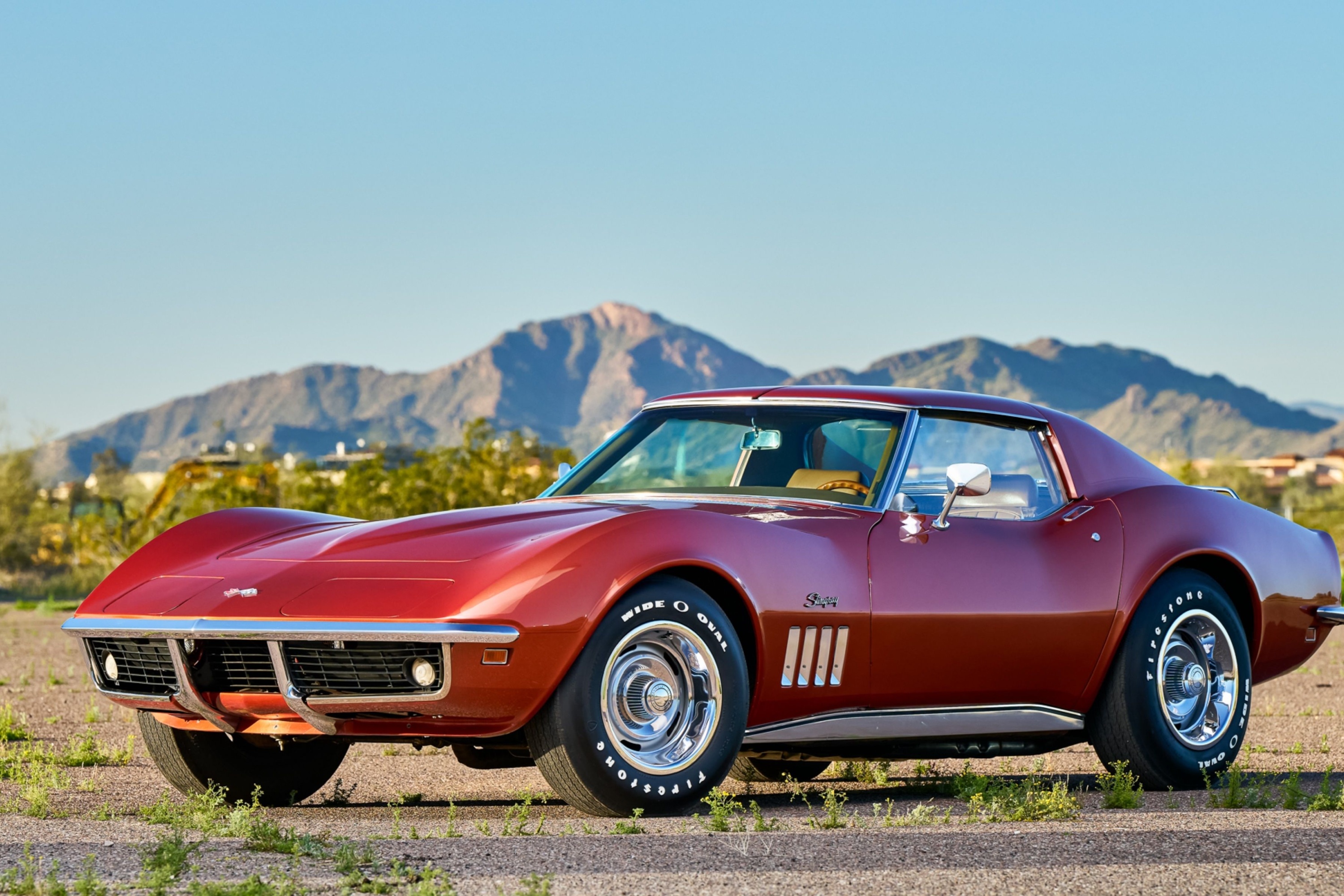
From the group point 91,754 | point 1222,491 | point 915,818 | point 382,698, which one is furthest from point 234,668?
point 1222,491

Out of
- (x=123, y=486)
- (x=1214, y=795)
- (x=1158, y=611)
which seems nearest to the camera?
(x=1214, y=795)

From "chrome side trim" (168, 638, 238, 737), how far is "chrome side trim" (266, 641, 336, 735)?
348mm

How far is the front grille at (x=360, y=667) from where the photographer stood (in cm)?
554

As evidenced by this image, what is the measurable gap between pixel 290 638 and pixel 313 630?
10cm

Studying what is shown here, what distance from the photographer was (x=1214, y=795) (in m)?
6.79

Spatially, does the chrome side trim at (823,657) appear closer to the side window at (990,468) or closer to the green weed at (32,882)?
the side window at (990,468)

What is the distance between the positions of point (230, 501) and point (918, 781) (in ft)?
131

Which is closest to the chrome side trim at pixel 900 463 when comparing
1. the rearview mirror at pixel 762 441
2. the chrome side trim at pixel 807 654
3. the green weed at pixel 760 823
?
the rearview mirror at pixel 762 441

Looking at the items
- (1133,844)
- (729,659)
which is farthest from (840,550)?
(1133,844)

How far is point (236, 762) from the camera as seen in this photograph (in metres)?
6.80

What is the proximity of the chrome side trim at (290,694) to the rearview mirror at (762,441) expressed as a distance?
2.44 meters

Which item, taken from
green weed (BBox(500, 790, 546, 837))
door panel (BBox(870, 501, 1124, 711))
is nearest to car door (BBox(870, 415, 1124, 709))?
door panel (BBox(870, 501, 1124, 711))

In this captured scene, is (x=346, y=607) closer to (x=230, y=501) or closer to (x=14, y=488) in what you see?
(x=230, y=501)

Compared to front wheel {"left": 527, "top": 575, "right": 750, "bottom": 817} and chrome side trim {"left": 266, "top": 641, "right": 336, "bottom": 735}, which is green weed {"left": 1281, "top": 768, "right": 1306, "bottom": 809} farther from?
chrome side trim {"left": 266, "top": 641, "right": 336, "bottom": 735}
